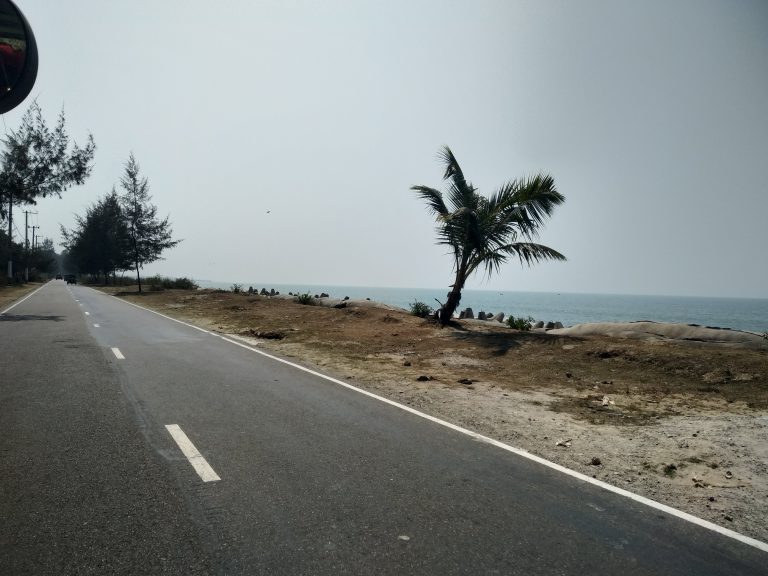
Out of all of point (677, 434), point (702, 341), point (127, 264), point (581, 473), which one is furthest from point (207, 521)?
point (127, 264)

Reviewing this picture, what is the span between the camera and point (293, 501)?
3723 millimetres

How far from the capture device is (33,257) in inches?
3022

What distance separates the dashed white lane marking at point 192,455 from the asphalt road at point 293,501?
0.02 metres

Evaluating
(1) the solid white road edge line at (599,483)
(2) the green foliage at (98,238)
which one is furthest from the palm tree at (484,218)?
(2) the green foliage at (98,238)

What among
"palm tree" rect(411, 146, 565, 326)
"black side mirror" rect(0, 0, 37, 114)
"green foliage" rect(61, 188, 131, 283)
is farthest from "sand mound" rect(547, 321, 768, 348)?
"green foliage" rect(61, 188, 131, 283)

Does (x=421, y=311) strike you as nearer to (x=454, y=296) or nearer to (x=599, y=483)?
(x=454, y=296)

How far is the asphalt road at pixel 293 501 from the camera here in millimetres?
2996

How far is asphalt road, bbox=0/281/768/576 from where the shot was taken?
2996mm

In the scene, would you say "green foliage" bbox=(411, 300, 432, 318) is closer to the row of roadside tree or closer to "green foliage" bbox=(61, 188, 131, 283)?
the row of roadside tree

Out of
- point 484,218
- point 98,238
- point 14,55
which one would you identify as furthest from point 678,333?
point 98,238

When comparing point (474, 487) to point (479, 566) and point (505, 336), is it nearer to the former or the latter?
point (479, 566)

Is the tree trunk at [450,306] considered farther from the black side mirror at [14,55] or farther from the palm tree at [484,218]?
the black side mirror at [14,55]

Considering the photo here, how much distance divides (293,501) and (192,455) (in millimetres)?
1467

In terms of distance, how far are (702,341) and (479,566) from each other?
1155 centimetres
